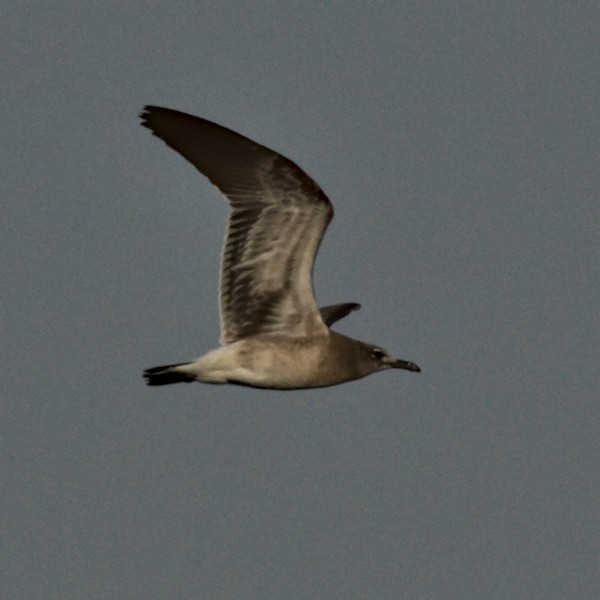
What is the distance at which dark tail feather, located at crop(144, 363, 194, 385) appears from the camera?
648 inches

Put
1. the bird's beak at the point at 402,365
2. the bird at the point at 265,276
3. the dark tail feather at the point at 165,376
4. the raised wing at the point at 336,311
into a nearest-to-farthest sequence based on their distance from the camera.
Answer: the bird at the point at 265,276 → the dark tail feather at the point at 165,376 → the bird's beak at the point at 402,365 → the raised wing at the point at 336,311

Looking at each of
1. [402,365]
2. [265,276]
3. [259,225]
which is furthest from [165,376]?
[402,365]

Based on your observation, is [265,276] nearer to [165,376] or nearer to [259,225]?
[259,225]

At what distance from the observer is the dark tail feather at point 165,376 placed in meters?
16.5

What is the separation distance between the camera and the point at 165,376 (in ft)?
54.4

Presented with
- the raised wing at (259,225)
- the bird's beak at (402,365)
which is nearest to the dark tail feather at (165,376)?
the raised wing at (259,225)

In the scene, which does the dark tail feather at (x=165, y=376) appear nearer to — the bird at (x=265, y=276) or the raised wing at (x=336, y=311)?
the bird at (x=265, y=276)

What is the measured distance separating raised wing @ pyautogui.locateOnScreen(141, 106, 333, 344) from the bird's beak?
51.5 inches

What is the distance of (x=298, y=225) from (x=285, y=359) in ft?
4.83

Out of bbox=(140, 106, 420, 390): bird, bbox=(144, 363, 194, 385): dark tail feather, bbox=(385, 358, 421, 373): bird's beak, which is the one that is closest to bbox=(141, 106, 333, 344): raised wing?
bbox=(140, 106, 420, 390): bird

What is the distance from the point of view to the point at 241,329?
16.6m

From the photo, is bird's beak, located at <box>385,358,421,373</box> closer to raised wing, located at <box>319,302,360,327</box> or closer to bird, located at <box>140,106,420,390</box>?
bird, located at <box>140,106,420,390</box>

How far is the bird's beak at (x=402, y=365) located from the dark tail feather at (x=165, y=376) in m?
2.42

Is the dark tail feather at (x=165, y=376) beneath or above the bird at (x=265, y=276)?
beneath
